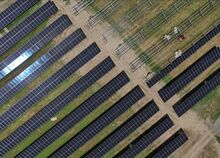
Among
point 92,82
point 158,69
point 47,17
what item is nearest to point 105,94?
point 92,82

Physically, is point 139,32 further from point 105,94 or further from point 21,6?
point 21,6

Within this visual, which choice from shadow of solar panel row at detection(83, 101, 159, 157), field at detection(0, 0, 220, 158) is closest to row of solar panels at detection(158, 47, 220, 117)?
field at detection(0, 0, 220, 158)

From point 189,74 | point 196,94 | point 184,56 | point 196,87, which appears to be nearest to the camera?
point 184,56

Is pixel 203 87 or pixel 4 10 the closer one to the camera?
pixel 4 10

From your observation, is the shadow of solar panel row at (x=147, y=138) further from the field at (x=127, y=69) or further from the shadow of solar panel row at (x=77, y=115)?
the shadow of solar panel row at (x=77, y=115)

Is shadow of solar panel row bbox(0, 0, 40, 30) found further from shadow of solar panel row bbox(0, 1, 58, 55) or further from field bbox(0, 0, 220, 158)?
shadow of solar panel row bbox(0, 1, 58, 55)

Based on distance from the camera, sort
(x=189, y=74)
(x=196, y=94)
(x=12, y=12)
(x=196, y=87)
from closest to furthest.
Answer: (x=12, y=12), (x=189, y=74), (x=196, y=94), (x=196, y=87)

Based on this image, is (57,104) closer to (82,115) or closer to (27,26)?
(82,115)

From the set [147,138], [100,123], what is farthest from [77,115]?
[147,138]
